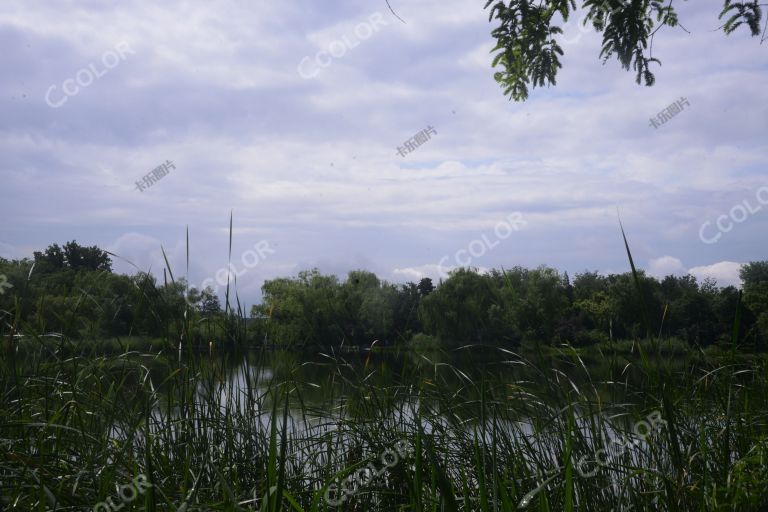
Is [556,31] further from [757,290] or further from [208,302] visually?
[757,290]

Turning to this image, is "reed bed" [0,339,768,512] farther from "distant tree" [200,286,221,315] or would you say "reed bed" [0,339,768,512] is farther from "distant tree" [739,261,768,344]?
"distant tree" [739,261,768,344]

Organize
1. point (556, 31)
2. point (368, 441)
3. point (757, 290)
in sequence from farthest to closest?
point (757, 290)
point (556, 31)
point (368, 441)

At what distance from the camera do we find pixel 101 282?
3.35 m

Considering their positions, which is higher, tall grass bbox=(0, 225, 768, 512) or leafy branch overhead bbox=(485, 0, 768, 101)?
leafy branch overhead bbox=(485, 0, 768, 101)

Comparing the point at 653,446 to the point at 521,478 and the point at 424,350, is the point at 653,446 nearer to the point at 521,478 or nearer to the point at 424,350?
the point at 521,478

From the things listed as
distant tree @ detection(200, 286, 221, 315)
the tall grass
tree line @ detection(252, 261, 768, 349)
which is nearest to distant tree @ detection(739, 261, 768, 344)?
tree line @ detection(252, 261, 768, 349)

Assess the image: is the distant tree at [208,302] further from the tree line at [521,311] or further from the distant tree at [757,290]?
the distant tree at [757,290]

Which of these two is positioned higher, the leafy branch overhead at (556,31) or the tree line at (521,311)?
the leafy branch overhead at (556,31)

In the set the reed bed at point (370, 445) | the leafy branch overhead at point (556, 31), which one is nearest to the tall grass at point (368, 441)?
the reed bed at point (370, 445)

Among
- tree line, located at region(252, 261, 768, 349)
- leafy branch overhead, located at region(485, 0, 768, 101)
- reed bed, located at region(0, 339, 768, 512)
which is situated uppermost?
leafy branch overhead, located at region(485, 0, 768, 101)

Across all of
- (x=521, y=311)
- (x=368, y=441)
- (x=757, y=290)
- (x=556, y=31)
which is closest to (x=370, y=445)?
(x=368, y=441)

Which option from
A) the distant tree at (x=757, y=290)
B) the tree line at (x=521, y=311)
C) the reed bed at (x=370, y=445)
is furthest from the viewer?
the distant tree at (x=757, y=290)

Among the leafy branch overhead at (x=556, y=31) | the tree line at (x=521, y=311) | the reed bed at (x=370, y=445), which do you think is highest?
the leafy branch overhead at (x=556, y=31)

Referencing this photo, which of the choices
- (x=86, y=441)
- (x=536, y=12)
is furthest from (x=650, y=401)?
(x=536, y=12)
